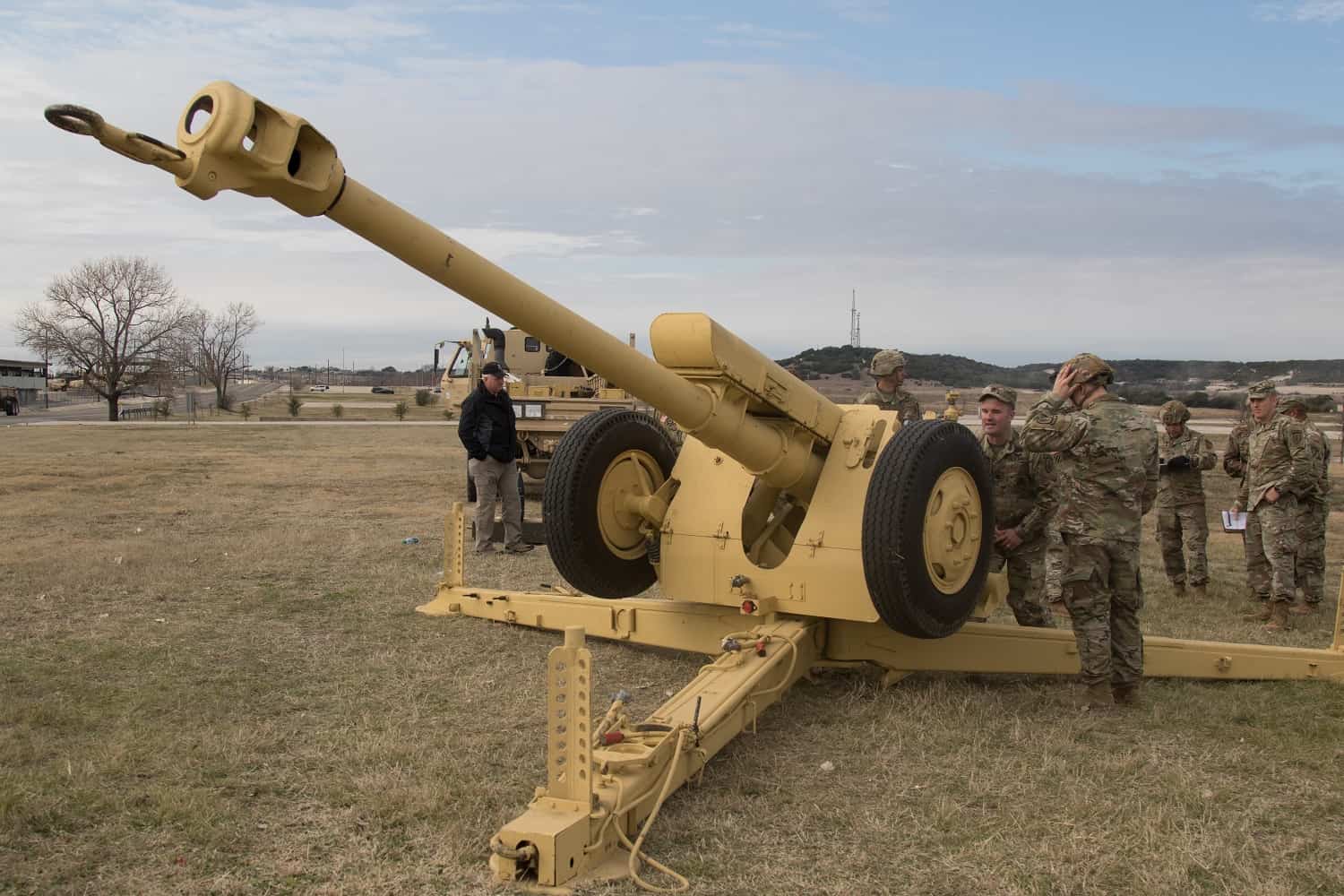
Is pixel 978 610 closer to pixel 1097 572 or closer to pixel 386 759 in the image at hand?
pixel 1097 572

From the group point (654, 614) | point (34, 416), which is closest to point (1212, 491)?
point (654, 614)

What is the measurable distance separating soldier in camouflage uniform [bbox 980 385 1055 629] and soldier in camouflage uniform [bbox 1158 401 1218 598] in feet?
8.46

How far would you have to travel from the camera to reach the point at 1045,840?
4012mm

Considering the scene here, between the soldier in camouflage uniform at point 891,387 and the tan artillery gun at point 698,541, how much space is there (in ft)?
5.18

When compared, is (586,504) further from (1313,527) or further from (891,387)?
(1313,527)

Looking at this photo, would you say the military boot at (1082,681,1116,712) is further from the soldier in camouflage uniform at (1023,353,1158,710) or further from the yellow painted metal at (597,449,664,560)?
the yellow painted metal at (597,449,664,560)

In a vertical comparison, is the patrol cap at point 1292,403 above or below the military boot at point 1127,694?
above

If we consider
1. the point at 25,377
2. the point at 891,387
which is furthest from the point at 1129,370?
the point at 25,377

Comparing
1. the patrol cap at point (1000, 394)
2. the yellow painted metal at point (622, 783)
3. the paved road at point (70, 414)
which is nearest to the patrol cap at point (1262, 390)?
the patrol cap at point (1000, 394)

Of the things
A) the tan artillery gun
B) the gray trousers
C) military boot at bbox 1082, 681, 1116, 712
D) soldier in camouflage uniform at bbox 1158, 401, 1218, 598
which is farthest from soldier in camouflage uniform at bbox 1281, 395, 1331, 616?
the gray trousers

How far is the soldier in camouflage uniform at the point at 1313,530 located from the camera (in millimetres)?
8094

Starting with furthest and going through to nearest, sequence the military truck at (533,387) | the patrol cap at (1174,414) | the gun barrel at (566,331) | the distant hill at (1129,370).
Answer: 1. the distant hill at (1129,370)
2. the military truck at (533,387)
3. the patrol cap at (1174,414)
4. the gun barrel at (566,331)

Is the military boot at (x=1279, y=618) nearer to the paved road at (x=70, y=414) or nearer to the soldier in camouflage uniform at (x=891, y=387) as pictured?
the soldier in camouflage uniform at (x=891, y=387)

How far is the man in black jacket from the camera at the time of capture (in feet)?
32.7
